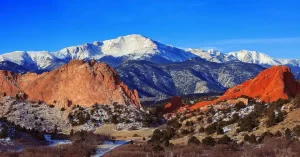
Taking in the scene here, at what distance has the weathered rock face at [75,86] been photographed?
4264 inches

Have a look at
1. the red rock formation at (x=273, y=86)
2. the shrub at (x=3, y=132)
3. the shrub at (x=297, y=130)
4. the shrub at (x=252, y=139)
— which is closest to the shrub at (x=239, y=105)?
the red rock formation at (x=273, y=86)

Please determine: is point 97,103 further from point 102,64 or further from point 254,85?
point 254,85

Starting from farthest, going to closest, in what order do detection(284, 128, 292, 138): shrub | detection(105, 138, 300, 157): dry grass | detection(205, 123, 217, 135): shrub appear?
detection(205, 123, 217, 135): shrub < detection(284, 128, 292, 138): shrub < detection(105, 138, 300, 157): dry grass

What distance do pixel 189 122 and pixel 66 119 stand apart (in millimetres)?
30192

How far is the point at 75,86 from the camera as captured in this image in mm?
109250

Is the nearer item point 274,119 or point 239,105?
point 274,119

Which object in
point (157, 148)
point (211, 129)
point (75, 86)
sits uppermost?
point (75, 86)

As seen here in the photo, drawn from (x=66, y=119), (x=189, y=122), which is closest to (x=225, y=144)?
(x=189, y=122)

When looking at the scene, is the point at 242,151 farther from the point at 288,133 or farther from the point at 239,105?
the point at 239,105

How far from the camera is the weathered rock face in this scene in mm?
108312

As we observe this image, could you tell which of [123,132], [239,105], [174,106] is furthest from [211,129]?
[174,106]

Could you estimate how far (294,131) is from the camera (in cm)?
5894

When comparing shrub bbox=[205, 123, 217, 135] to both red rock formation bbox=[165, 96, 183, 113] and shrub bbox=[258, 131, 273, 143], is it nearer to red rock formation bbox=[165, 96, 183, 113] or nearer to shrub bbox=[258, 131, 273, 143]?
shrub bbox=[258, 131, 273, 143]

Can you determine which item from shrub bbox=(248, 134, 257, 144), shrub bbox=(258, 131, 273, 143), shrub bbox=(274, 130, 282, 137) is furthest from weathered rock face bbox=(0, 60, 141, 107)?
shrub bbox=(274, 130, 282, 137)
